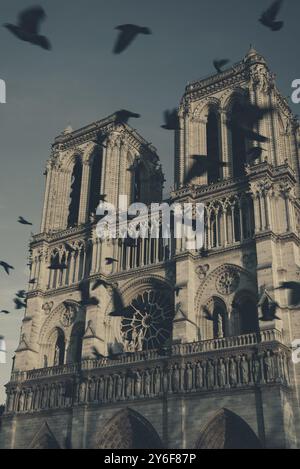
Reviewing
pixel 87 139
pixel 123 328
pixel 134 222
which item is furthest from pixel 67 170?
pixel 123 328

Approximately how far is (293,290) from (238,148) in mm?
11526

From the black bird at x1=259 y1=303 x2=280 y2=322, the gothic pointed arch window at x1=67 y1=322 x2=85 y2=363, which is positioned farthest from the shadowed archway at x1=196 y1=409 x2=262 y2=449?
the gothic pointed arch window at x1=67 y1=322 x2=85 y2=363

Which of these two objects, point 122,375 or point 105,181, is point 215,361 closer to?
point 122,375

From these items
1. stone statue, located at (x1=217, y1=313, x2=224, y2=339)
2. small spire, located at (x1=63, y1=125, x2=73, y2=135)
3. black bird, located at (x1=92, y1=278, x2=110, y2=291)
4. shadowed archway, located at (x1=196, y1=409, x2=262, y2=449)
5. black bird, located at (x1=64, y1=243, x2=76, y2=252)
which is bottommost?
shadowed archway, located at (x1=196, y1=409, x2=262, y2=449)

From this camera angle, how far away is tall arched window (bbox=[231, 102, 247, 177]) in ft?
120

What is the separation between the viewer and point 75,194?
146ft

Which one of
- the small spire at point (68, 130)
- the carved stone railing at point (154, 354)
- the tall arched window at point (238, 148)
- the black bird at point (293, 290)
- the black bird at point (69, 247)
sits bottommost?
the carved stone railing at point (154, 354)

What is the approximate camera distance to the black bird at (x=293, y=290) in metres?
29.0

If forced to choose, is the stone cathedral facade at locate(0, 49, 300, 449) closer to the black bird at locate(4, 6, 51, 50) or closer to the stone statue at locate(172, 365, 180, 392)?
the stone statue at locate(172, 365, 180, 392)

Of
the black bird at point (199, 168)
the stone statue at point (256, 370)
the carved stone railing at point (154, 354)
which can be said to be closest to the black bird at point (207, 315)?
the carved stone railing at point (154, 354)

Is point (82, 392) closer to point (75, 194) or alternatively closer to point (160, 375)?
point (160, 375)

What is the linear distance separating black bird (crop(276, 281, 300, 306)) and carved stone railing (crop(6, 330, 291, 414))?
7.09ft

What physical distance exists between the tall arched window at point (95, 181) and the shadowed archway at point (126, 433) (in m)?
15.6

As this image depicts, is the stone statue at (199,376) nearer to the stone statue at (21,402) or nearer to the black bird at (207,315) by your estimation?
the black bird at (207,315)
